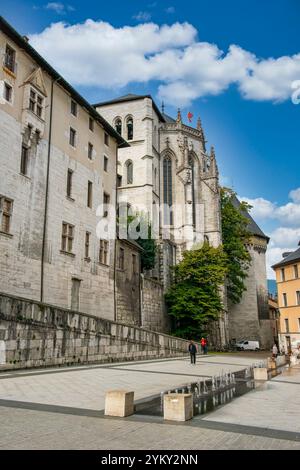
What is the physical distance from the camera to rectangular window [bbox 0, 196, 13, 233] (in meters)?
20.7

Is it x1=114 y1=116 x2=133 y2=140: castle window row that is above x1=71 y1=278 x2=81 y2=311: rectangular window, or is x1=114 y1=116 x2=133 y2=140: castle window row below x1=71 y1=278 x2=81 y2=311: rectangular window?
above

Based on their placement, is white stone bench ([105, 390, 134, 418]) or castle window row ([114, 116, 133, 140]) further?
castle window row ([114, 116, 133, 140])

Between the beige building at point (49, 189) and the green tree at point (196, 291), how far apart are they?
12241 mm

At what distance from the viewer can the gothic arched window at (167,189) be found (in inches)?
2180

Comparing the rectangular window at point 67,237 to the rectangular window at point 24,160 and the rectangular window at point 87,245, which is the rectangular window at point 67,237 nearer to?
the rectangular window at point 87,245

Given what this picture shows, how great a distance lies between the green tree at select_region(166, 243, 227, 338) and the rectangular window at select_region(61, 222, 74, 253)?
17.8 m

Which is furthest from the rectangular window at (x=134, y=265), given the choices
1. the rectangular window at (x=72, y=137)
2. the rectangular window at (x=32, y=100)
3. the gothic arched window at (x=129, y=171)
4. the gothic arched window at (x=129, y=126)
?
the gothic arched window at (x=129, y=126)

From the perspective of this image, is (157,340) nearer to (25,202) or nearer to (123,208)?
(25,202)

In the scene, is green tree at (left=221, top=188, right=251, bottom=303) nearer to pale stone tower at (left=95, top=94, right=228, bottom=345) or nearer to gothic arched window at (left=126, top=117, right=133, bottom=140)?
pale stone tower at (left=95, top=94, right=228, bottom=345)

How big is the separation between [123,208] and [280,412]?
142 ft

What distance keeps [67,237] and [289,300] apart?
100ft

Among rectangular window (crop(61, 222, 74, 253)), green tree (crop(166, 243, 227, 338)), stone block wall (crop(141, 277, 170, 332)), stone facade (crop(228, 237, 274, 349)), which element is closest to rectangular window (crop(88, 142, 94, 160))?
rectangular window (crop(61, 222, 74, 253))
